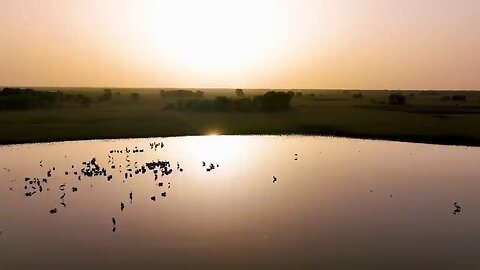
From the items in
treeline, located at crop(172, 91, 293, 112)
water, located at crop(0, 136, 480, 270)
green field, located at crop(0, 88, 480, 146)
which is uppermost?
treeline, located at crop(172, 91, 293, 112)

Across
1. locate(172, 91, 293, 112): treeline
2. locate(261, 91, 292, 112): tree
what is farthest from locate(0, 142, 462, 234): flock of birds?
locate(261, 91, 292, 112): tree

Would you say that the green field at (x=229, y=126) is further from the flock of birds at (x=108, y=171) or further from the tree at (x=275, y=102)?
the flock of birds at (x=108, y=171)

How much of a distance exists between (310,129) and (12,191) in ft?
129

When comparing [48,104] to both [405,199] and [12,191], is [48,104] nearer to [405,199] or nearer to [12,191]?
[12,191]

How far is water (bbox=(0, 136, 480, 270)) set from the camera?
16047 millimetres

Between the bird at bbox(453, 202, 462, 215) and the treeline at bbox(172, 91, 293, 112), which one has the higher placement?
the treeline at bbox(172, 91, 293, 112)

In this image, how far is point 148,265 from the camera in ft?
50.2

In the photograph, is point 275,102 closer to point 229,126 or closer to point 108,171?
point 229,126

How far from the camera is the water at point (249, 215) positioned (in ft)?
52.6

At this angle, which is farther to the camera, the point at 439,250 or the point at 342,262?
the point at 439,250

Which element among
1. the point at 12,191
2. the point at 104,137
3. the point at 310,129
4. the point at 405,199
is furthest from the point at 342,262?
the point at 310,129

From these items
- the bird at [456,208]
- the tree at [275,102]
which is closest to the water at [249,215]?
the bird at [456,208]

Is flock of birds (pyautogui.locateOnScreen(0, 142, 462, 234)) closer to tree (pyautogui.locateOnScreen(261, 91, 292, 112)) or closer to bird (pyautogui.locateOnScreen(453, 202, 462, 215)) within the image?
bird (pyautogui.locateOnScreen(453, 202, 462, 215))

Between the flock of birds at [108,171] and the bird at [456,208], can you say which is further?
the flock of birds at [108,171]
